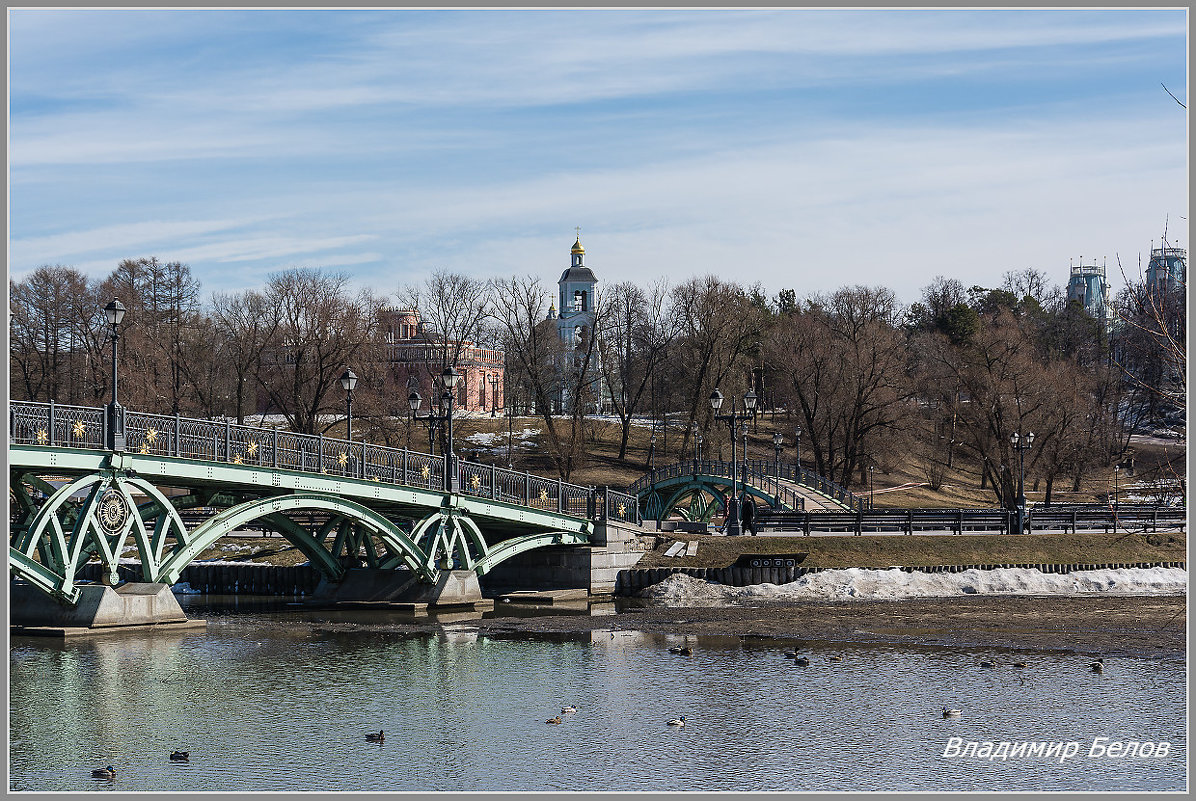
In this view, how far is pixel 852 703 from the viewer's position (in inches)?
878

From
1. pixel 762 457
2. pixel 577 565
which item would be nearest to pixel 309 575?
pixel 577 565

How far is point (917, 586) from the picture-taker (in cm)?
4081

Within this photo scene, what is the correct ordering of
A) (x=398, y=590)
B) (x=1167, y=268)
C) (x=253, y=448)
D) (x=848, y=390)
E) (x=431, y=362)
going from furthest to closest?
(x=431, y=362), (x=848, y=390), (x=398, y=590), (x=253, y=448), (x=1167, y=268)

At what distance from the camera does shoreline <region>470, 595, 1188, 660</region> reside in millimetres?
29703

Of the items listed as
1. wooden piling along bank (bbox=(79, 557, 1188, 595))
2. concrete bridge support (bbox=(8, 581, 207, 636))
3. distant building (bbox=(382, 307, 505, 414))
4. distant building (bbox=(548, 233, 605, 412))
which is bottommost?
wooden piling along bank (bbox=(79, 557, 1188, 595))

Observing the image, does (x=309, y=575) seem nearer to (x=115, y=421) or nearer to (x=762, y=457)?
(x=115, y=421)

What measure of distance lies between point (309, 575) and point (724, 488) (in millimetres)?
18448

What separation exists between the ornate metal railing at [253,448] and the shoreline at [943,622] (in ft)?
16.7

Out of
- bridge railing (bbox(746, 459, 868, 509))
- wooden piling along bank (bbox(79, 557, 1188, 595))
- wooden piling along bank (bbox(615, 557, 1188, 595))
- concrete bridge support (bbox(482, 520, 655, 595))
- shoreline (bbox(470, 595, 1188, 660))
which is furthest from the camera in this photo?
bridge railing (bbox(746, 459, 868, 509))

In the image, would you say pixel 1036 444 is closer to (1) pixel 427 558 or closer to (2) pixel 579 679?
(1) pixel 427 558

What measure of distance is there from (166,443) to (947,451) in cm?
6471

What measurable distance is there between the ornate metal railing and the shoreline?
5104mm

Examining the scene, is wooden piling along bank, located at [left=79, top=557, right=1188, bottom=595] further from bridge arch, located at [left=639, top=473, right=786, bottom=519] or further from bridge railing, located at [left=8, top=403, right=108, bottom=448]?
bridge arch, located at [left=639, top=473, right=786, bottom=519]

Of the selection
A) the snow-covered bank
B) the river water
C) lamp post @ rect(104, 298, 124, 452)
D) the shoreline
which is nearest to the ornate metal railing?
lamp post @ rect(104, 298, 124, 452)
